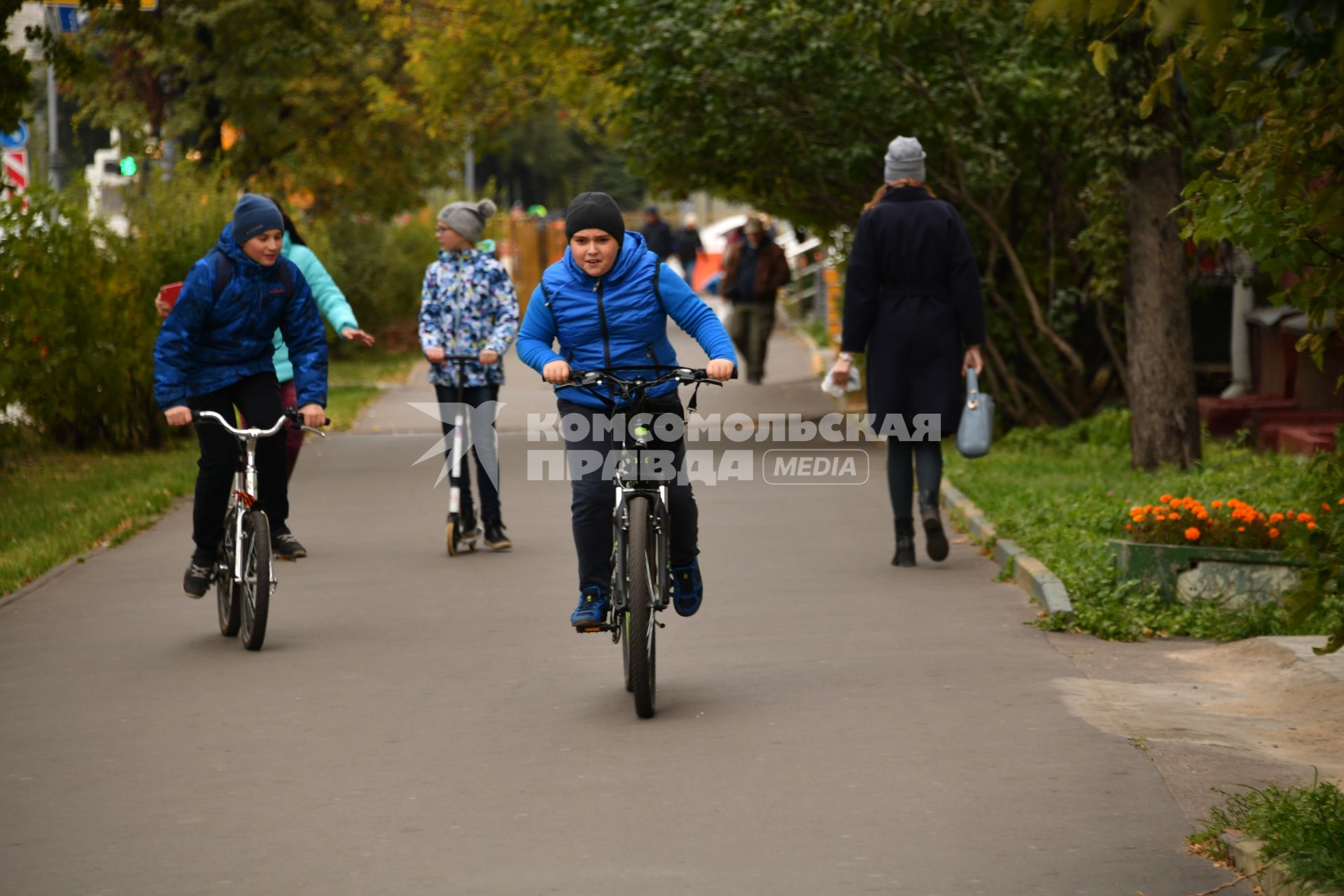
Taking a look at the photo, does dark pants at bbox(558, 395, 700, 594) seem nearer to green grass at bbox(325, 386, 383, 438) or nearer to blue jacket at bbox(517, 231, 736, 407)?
blue jacket at bbox(517, 231, 736, 407)

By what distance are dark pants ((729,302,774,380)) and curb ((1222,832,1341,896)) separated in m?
18.3

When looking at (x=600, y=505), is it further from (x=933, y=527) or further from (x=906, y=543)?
A: (x=906, y=543)

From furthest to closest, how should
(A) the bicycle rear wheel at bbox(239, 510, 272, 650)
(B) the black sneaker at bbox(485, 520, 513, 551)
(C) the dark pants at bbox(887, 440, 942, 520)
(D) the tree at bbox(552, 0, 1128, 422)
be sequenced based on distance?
(D) the tree at bbox(552, 0, 1128, 422) → (B) the black sneaker at bbox(485, 520, 513, 551) → (C) the dark pants at bbox(887, 440, 942, 520) → (A) the bicycle rear wheel at bbox(239, 510, 272, 650)

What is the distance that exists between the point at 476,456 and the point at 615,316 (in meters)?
3.76

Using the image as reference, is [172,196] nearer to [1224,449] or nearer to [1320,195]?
[1224,449]

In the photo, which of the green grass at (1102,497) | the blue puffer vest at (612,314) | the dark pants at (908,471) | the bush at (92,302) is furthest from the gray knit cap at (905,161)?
the bush at (92,302)

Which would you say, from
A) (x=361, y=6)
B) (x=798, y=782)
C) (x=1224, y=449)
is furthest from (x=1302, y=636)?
(x=361, y=6)

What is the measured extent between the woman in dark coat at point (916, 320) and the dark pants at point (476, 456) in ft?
6.56

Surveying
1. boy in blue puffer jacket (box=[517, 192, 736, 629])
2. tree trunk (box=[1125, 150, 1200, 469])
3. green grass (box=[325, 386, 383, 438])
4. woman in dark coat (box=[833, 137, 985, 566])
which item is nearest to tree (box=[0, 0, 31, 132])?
green grass (box=[325, 386, 383, 438])

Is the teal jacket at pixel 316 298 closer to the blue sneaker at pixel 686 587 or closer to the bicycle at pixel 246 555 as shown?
the bicycle at pixel 246 555

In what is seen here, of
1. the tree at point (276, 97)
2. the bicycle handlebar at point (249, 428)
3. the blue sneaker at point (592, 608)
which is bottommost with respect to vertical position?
the blue sneaker at point (592, 608)

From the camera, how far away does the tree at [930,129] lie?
14.8m

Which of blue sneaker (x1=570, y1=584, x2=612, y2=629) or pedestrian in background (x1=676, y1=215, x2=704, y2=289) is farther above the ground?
pedestrian in background (x1=676, y1=215, x2=704, y2=289)

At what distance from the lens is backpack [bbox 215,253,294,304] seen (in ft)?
28.5
